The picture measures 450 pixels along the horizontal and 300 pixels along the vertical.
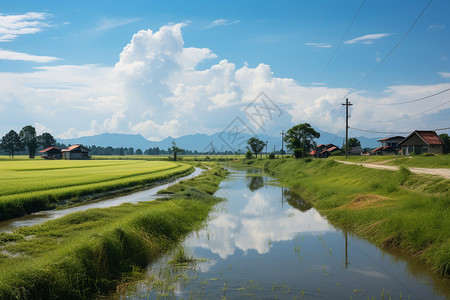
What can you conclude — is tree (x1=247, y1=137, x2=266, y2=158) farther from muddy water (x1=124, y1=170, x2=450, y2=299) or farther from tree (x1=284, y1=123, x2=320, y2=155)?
muddy water (x1=124, y1=170, x2=450, y2=299)

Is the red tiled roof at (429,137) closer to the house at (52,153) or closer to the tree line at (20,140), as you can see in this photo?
the house at (52,153)

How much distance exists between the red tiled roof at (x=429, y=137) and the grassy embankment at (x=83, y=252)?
1765 inches

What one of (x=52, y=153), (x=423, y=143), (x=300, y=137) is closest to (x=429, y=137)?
(x=423, y=143)

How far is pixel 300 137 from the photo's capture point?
89438mm

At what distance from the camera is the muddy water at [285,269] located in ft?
26.9

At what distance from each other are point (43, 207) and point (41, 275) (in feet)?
45.0

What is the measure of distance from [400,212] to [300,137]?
77995 millimetres

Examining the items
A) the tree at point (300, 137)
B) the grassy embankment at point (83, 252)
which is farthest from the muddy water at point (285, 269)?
the tree at point (300, 137)

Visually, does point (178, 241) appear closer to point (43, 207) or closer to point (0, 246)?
point (0, 246)

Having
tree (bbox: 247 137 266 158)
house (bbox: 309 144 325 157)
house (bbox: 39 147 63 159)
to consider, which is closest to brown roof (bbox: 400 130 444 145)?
house (bbox: 309 144 325 157)

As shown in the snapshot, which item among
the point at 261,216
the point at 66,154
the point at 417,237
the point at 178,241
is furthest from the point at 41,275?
the point at 66,154

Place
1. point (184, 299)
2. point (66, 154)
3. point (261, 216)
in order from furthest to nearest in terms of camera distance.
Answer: point (66, 154)
point (261, 216)
point (184, 299)

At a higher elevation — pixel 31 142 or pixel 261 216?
pixel 31 142

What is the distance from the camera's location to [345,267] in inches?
398
